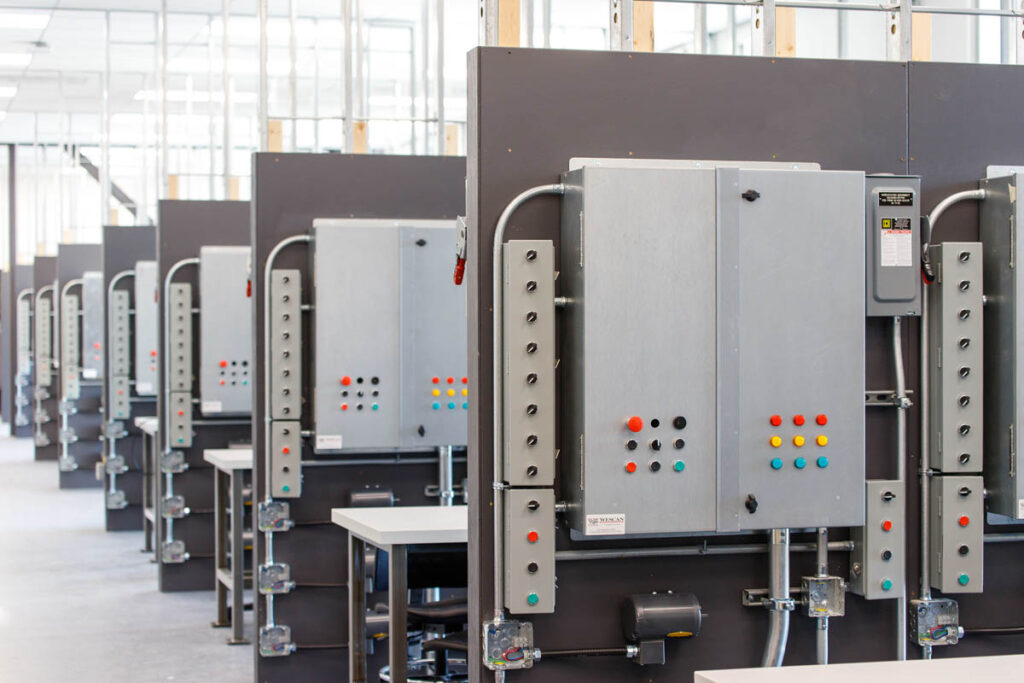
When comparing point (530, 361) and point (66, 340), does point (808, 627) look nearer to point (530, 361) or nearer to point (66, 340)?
point (530, 361)

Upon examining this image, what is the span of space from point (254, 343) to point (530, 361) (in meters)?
2.59

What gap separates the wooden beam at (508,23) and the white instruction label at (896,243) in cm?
117

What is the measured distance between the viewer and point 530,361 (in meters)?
3.29

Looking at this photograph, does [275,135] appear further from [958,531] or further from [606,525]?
[958,531]

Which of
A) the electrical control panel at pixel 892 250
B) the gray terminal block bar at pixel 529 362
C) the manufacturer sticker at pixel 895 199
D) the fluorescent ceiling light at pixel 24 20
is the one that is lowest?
the gray terminal block bar at pixel 529 362

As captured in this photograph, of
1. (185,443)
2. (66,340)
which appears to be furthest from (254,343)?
(66,340)

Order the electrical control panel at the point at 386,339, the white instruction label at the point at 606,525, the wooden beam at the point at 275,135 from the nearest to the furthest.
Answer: the white instruction label at the point at 606,525 < the electrical control panel at the point at 386,339 < the wooden beam at the point at 275,135

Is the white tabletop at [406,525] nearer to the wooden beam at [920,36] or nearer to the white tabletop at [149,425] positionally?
the wooden beam at [920,36]

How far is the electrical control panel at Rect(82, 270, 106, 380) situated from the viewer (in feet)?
36.5

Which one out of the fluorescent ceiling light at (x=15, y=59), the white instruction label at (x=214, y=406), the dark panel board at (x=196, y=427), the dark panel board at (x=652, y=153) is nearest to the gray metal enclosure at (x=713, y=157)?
the dark panel board at (x=652, y=153)

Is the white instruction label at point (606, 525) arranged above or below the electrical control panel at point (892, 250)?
below

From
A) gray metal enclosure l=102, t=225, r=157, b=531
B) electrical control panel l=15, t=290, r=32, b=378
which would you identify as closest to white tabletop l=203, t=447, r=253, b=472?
gray metal enclosure l=102, t=225, r=157, b=531

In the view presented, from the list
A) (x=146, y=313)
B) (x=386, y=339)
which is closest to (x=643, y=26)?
(x=386, y=339)

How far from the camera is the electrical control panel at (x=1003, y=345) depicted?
3588 mm
